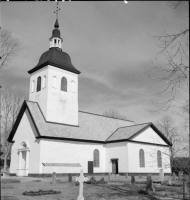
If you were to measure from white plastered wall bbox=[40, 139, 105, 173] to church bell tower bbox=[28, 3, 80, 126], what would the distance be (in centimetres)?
325

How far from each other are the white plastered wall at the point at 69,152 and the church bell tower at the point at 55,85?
10.7 feet

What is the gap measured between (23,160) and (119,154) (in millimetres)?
11256

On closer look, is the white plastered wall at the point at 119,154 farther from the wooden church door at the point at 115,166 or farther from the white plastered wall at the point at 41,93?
the white plastered wall at the point at 41,93

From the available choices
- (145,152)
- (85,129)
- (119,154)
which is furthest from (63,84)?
(145,152)

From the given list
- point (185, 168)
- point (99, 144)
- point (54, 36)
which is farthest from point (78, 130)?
point (185, 168)

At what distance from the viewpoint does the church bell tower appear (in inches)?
1176

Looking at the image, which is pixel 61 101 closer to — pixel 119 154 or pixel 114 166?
pixel 119 154

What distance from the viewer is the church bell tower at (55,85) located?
29.9 meters

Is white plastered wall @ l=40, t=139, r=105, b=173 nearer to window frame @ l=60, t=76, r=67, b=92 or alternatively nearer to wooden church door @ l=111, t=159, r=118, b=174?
wooden church door @ l=111, t=159, r=118, b=174

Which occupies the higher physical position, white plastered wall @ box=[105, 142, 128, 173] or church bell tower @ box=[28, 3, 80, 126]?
church bell tower @ box=[28, 3, 80, 126]

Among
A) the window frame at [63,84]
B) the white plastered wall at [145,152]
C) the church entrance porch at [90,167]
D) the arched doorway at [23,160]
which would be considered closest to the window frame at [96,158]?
the church entrance porch at [90,167]

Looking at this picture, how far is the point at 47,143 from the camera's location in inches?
1035

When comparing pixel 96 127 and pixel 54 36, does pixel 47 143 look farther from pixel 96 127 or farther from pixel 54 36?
pixel 54 36

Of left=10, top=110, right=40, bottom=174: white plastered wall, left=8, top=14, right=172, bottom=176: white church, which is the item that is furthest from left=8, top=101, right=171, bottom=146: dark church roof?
left=10, top=110, right=40, bottom=174: white plastered wall
